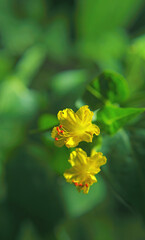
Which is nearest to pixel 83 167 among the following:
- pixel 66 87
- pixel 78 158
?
pixel 78 158

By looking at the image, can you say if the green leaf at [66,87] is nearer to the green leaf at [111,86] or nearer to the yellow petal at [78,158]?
the green leaf at [111,86]

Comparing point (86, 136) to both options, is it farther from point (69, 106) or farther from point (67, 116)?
point (69, 106)

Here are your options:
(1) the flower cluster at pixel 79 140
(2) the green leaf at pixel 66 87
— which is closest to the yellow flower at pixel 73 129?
(1) the flower cluster at pixel 79 140

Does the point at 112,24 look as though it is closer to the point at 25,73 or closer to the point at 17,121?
the point at 25,73

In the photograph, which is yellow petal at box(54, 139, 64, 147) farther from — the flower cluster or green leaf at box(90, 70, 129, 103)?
green leaf at box(90, 70, 129, 103)

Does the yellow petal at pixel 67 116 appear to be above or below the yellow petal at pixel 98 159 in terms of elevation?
above

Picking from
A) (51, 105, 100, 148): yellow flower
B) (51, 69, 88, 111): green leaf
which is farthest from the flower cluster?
(51, 69, 88, 111): green leaf

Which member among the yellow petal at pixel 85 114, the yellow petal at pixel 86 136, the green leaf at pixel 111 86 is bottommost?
the yellow petal at pixel 86 136
